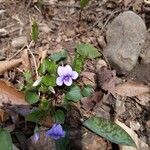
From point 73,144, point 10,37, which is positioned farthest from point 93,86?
point 10,37

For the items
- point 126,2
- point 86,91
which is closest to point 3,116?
point 86,91

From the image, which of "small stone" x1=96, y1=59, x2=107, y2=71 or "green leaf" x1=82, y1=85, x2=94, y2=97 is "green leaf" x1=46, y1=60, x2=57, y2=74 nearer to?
"green leaf" x1=82, y1=85, x2=94, y2=97

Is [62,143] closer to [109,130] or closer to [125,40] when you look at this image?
[109,130]

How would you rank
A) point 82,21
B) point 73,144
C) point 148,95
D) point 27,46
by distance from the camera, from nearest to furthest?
point 73,144, point 148,95, point 27,46, point 82,21

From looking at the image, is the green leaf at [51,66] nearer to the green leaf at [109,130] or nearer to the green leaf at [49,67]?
the green leaf at [49,67]

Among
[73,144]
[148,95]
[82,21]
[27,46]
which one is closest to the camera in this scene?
[73,144]

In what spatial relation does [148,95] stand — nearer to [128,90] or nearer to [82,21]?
[128,90]
